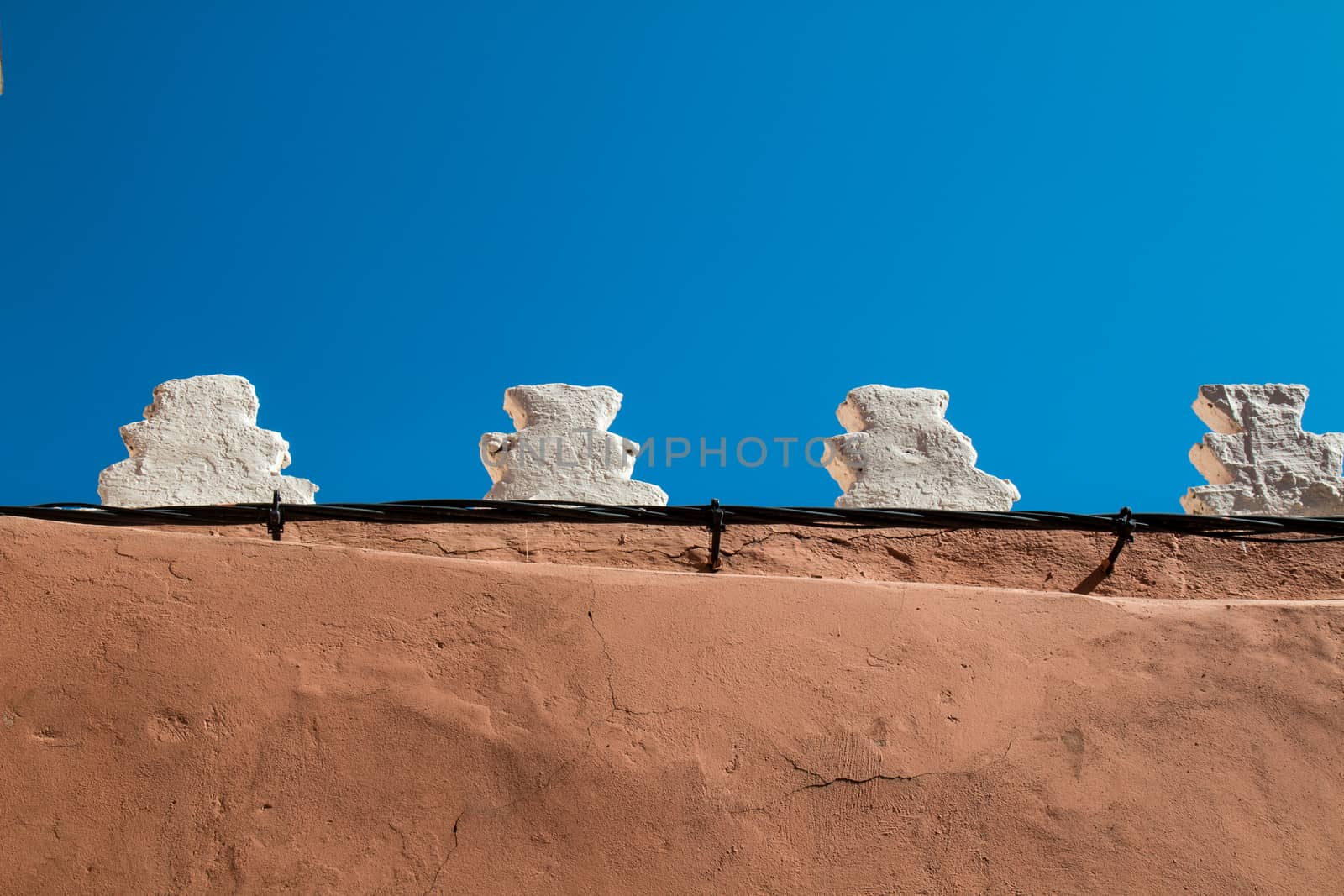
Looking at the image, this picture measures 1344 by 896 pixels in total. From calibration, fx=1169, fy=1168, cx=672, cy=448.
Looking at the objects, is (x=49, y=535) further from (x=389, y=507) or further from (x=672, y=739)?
(x=672, y=739)

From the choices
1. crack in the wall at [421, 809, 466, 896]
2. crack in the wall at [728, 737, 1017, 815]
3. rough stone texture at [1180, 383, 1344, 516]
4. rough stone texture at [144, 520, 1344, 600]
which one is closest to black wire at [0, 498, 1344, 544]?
rough stone texture at [144, 520, 1344, 600]

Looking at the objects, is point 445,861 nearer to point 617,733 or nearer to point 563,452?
point 617,733

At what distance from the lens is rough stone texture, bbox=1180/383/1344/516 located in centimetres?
399

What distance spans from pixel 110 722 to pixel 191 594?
1.11 ft

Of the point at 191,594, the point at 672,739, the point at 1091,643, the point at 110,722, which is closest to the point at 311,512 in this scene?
the point at 191,594

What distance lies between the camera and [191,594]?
281cm

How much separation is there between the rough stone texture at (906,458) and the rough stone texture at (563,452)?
67 cm

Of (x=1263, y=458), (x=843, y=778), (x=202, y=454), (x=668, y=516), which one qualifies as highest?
(x=1263, y=458)

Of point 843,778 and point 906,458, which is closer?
point 843,778

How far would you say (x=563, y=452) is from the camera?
12.6ft

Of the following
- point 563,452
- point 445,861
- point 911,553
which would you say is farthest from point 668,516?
point 445,861

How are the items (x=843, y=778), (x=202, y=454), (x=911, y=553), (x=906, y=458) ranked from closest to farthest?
(x=843, y=778) < (x=911, y=553) < (x=202, y=454) < (x=906, y=458)

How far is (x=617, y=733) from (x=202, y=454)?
183 centimetres

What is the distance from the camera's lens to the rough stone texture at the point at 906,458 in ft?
12.6
